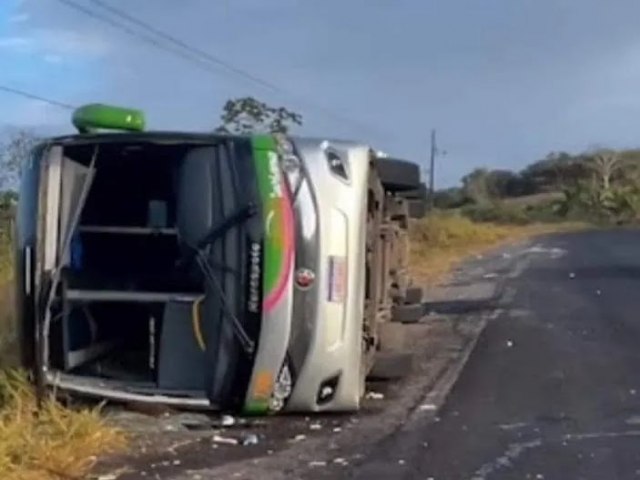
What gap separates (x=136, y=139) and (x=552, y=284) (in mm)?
14733

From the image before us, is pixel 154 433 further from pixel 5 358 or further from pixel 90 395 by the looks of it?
pixel 5 358

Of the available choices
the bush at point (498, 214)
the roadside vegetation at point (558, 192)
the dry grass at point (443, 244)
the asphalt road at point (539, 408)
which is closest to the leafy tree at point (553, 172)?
the roadside vegetation at point (558, 192)

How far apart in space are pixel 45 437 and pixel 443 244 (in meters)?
37.1

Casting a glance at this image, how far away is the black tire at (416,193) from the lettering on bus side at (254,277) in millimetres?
3399

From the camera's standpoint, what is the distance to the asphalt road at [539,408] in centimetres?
840

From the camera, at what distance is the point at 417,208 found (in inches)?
555

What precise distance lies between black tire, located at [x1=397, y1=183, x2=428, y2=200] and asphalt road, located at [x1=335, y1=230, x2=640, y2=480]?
1.51 m

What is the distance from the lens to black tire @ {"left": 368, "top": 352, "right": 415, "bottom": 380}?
37.7 feet

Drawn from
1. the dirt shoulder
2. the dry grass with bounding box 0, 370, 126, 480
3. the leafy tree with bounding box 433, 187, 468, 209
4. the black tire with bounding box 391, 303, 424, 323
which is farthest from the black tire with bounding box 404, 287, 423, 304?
the leafy tree with bounding box 433, 187, 468, 209

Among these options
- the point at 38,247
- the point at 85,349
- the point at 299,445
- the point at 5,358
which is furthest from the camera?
the point at 5,358

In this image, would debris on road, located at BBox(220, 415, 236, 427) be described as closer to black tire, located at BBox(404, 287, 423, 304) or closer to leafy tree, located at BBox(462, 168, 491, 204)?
black tire, located at BBox(404, 287, 423, 304)

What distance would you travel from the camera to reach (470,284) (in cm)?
2459

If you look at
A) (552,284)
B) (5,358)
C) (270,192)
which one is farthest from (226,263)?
(552,284)

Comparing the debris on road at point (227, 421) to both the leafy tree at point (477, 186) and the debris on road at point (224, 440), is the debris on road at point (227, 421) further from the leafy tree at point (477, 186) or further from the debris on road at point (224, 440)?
the leafy tree at point (477, 186)
